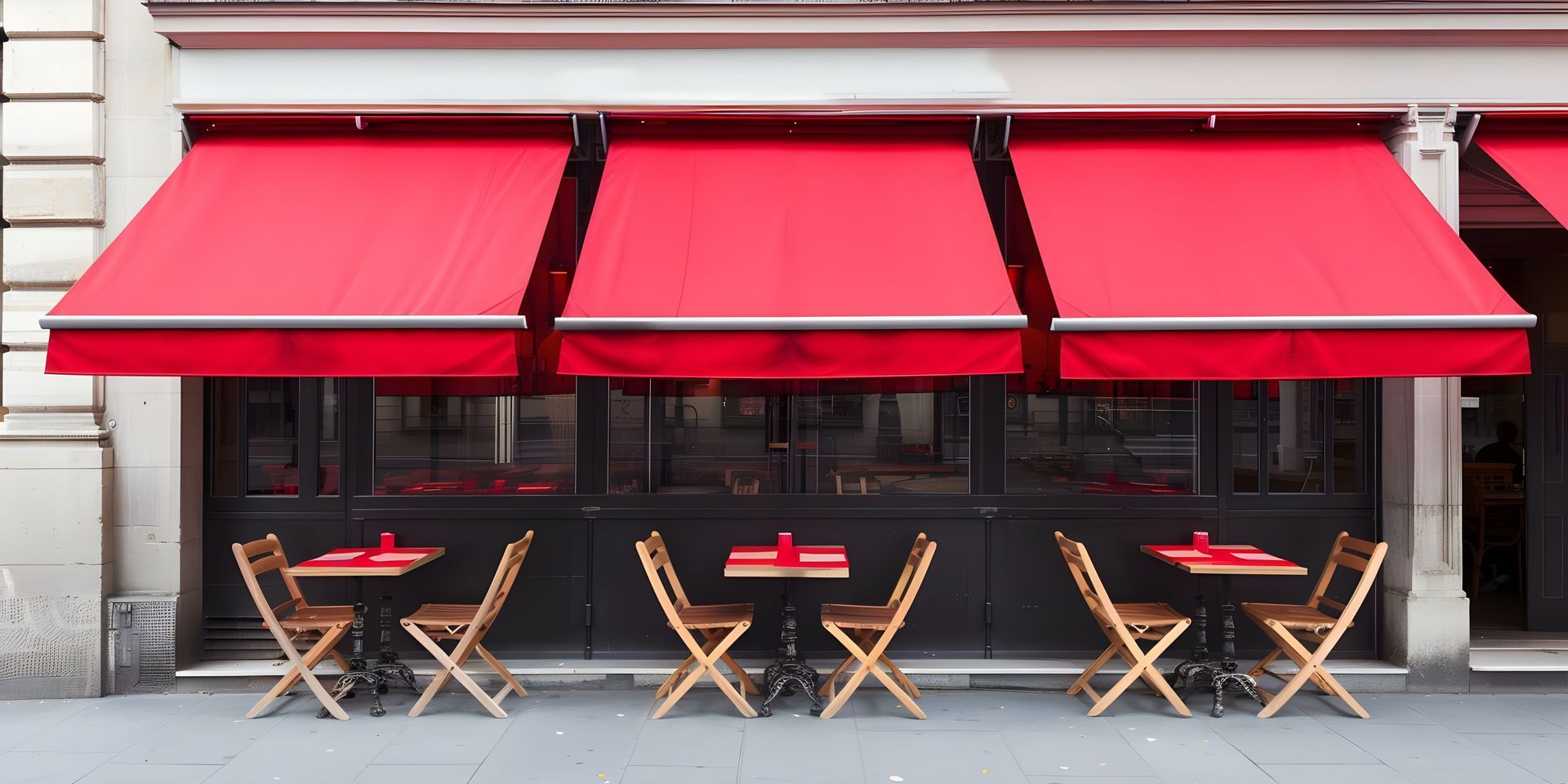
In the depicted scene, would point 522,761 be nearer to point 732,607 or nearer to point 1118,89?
point 732,607

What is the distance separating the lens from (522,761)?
5113 mm

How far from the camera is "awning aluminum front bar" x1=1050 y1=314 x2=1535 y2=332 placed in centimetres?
489

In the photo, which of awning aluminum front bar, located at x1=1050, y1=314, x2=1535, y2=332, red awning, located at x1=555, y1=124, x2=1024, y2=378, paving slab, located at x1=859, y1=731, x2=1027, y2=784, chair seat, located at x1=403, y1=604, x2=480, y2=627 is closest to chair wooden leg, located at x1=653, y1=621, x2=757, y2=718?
paving slab, located at x1=859, y1=731, x2=1027, y2=784

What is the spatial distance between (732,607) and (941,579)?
5.82 ft

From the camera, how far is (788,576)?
5699 millimetres

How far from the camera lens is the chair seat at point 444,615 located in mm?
5828

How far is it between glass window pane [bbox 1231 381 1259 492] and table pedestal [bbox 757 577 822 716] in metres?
3.81

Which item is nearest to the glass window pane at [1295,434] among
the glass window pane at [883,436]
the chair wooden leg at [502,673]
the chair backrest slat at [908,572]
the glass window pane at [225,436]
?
the glass window pane at [883,436]

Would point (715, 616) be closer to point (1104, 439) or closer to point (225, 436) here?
point (1104, 439)

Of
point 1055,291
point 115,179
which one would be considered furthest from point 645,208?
point 115,179

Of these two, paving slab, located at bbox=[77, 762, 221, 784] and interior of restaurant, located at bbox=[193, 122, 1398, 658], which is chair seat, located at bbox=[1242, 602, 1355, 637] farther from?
paving slab, located at bbox=[77, 762, 221, 784]

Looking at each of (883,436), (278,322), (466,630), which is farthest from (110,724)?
(883,436)

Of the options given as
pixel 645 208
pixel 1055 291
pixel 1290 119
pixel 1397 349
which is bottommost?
pixel 1397 349

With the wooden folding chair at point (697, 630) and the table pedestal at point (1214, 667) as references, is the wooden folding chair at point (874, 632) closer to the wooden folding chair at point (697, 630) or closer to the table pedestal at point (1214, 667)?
the wooden folding chair at point (697, 630)
